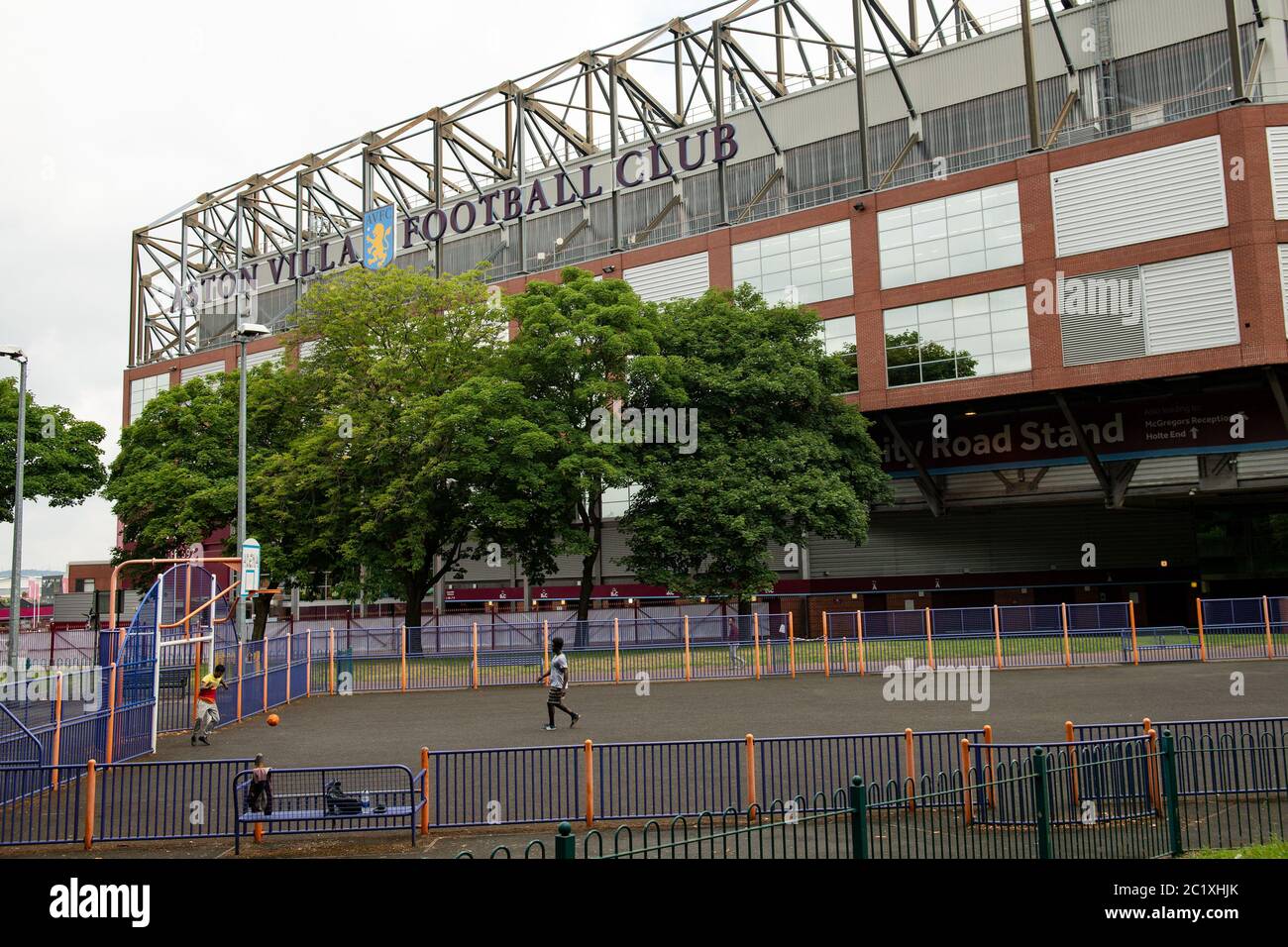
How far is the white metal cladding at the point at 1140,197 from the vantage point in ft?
125

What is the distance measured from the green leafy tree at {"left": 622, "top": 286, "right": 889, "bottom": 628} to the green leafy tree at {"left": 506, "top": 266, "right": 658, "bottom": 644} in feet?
5.81

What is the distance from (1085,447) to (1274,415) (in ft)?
21.9

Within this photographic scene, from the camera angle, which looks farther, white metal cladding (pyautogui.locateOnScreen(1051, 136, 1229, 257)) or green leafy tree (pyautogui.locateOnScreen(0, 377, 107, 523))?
green leafy tree (pyautogui.locateOnScreen(0, 377, 107, 523))

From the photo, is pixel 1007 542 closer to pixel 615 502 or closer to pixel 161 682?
pixel 615 502

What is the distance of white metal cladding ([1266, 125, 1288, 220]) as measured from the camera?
37.2 metres

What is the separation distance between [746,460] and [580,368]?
7.28 metres

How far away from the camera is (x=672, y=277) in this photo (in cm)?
5288

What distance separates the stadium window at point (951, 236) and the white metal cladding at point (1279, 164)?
8742 millimetres

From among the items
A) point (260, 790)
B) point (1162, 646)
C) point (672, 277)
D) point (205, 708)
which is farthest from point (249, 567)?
point (672, 277)

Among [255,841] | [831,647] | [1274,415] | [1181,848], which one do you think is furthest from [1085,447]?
[255,841]

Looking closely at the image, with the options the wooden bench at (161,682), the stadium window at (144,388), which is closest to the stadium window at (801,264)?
the wooden bench at (161,682)

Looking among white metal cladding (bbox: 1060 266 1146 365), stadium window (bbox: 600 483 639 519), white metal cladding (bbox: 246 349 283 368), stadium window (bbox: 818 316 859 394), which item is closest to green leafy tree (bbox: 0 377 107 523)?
white metal cladding (bbox: 246 349 283 368)

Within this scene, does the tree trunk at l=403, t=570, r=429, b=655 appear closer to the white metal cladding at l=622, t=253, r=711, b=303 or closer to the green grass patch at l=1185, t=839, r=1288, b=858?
the white metal cladding at l=622, t=253, r=711, b=303
